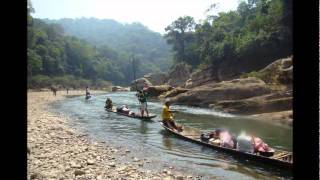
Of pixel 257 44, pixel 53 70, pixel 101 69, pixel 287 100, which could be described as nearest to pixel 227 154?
pixel 287 100

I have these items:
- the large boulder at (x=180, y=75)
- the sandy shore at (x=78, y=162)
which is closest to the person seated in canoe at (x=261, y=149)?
the sandy shore at (x=78, y=162)

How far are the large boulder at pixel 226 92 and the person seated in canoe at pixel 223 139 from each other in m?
20.2

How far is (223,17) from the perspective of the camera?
269ft

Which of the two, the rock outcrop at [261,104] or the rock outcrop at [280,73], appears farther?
the rock outcrop at [280,73]

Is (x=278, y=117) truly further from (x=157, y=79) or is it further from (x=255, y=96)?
(x=157, y=79)

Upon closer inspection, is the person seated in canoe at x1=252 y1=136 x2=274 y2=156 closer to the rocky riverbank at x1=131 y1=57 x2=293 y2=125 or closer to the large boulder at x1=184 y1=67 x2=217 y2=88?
the rocky riverbank at x1=131 y1=57 x2=293 y2=125

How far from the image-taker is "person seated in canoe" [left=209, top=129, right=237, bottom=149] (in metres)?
15.9

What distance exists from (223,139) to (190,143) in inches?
89.5

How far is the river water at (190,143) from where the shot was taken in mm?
13359

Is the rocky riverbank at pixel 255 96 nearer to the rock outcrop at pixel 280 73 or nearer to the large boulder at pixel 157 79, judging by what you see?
the rock outcrop at pixel 280 73

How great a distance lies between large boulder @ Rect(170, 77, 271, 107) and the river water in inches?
194

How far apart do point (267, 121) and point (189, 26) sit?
70921 millimetres

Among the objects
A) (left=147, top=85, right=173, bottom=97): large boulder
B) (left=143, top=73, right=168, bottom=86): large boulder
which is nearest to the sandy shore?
(left=147, top=85, right=173, bottom=97): large boulder

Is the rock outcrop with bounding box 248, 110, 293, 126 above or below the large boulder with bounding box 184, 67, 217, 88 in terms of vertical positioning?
below
